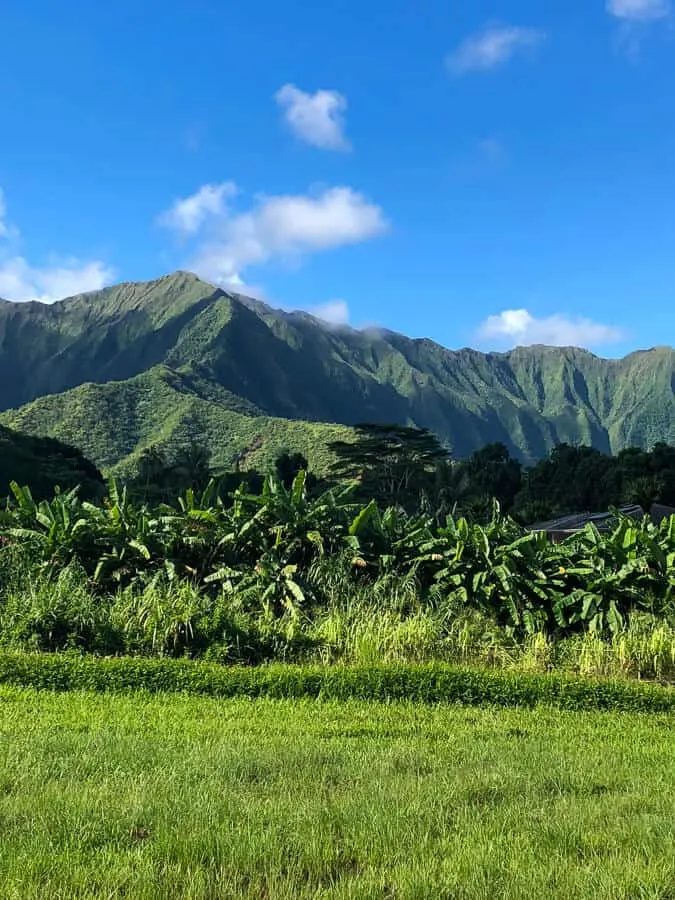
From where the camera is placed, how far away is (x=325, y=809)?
11.5 feet

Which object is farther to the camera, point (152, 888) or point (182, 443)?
point (182, 443)

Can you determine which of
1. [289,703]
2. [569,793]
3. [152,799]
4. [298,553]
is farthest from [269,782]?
[298,553]

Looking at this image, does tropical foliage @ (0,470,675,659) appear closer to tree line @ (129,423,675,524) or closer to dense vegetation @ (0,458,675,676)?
dense vegetation @ (0,458,675,676)

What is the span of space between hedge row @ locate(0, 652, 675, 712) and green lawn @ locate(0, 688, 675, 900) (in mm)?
946

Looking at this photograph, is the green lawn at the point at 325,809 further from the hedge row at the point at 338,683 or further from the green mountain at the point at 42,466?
the green mountain at the point at 42,466

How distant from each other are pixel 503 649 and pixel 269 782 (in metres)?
4.82

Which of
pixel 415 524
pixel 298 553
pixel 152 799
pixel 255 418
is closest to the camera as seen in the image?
pixel 152 799

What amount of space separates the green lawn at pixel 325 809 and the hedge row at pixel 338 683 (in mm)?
946

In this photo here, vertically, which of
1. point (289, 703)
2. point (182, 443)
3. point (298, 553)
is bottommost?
point (289, 703)

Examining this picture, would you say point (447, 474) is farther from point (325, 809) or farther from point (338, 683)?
point (325, 809)

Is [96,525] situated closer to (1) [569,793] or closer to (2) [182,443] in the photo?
(1) [569,793]

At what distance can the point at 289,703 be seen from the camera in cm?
626

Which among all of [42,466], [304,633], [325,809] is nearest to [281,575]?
[304,633]

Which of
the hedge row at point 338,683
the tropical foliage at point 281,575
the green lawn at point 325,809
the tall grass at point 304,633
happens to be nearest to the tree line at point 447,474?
the tropical foliage at point 281,575
